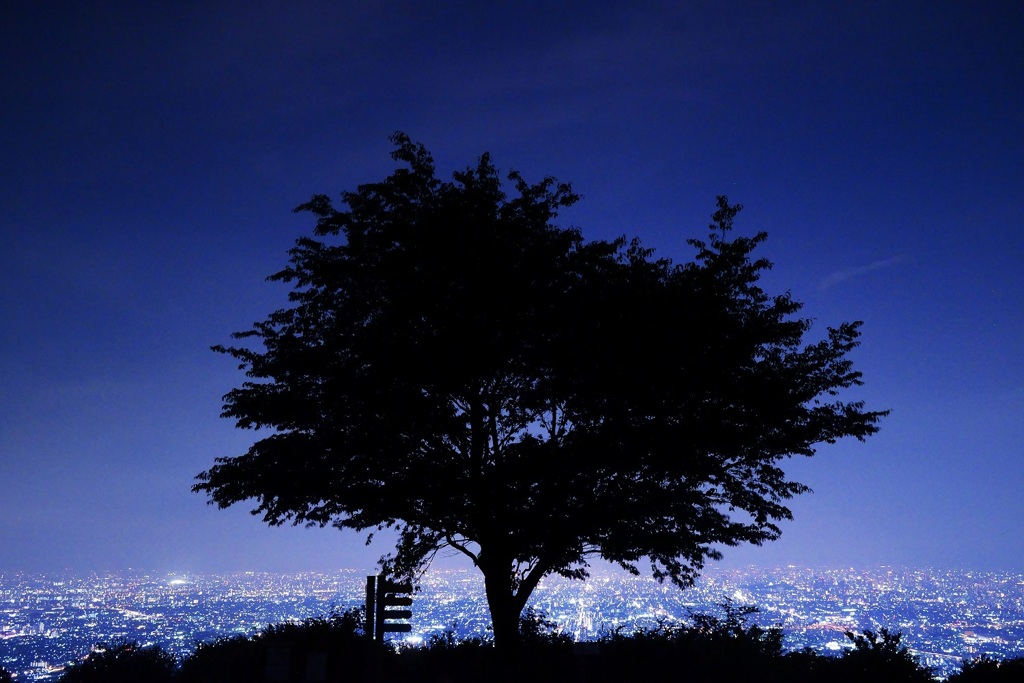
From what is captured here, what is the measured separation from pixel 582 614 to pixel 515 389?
22123mm

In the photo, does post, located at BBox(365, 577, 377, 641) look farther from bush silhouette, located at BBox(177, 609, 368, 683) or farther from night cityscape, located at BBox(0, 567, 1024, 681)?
night cityscape, located at BBox(0, 567, 1024, 681)

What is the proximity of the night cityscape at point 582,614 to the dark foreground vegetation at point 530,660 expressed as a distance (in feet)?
2.21

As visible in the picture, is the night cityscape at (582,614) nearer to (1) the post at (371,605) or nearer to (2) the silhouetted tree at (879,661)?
(2) the silhouetted tree at (879,661)

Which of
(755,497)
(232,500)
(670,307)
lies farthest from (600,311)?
(232,500)

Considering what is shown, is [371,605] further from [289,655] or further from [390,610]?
[289,655]

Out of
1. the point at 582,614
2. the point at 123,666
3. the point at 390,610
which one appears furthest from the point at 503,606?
the point at 582,614

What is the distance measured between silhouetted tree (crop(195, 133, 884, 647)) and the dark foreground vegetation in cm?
213

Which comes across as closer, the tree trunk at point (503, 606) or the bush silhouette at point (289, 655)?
the bush silhouette at point (289, 655)

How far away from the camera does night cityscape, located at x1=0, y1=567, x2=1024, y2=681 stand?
19938mm

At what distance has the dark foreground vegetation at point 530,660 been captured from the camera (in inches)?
607

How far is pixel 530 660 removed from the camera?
17.1 metres

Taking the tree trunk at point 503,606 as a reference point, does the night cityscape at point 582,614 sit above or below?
below

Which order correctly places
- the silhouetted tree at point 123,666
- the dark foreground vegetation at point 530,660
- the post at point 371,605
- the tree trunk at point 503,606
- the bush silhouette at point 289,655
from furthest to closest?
the tree trunk at point 503,606
the silhouetted tree at point 123,666
the dark foreground vegetation at point 530,660
the bush silhouette at point 289,655
the post at point 371,605

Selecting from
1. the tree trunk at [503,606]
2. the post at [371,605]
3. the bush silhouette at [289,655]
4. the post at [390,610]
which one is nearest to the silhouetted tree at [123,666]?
the bush silhouette at [289,655]
